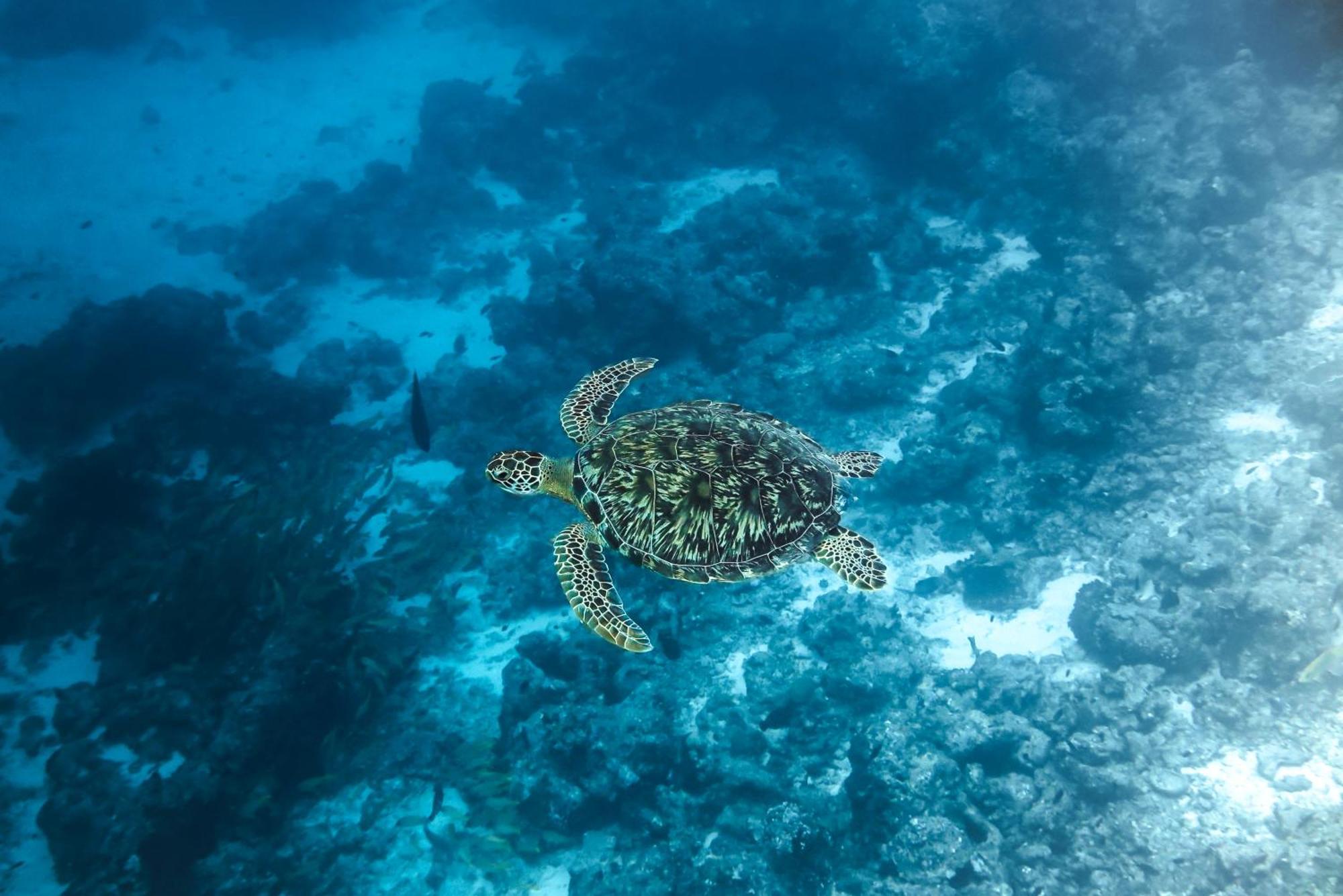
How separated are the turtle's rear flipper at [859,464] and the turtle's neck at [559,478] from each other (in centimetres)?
245

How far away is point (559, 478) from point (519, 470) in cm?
38

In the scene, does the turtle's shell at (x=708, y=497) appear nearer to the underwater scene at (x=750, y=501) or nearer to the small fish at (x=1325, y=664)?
the underwater scene at (x=750, y=501)

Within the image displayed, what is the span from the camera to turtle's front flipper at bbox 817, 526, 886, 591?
17.2ft

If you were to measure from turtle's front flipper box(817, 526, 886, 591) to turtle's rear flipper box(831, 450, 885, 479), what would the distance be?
22.6 inches

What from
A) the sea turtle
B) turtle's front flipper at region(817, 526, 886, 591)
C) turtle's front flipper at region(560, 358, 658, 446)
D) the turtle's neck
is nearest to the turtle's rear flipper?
the sea turtle

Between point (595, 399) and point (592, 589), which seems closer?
point (592, 589)

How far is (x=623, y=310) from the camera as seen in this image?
1123 cm

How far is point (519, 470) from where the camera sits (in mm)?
5801

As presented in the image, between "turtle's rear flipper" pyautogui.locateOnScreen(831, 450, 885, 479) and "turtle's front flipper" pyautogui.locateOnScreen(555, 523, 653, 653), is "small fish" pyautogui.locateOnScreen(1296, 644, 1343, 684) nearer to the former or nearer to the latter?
"turtle's rear flipper" pyautogui.locateOnScreen(831, 450, 885, 479)

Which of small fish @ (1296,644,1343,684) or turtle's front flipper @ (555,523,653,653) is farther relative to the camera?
small fish @ (1296,644,1343,684)

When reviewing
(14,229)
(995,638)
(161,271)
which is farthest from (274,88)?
(995,638)

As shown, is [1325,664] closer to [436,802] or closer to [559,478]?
[559,478]

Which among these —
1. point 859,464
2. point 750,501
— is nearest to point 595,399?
point 750,501

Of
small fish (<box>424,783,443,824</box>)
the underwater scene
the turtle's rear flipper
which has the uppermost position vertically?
the turtle's rear flipper
